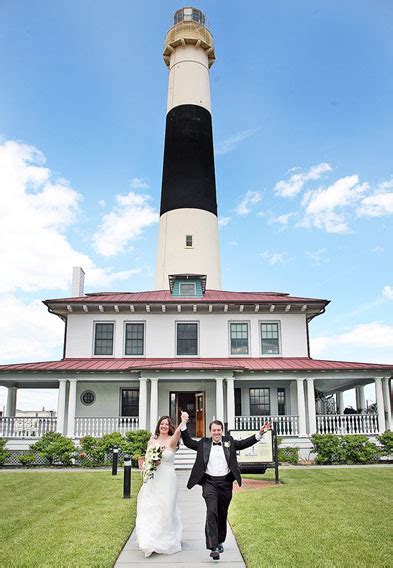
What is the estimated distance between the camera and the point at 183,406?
24.0m

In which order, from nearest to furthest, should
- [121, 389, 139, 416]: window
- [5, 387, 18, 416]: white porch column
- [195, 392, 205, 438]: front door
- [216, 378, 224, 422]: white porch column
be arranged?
[216, 378, 224, 422]: white porch column → [195, 392, 205, 438]: front door → [121, 389, 139, 416]: window → [5, 387, 18, 416]: white porch column

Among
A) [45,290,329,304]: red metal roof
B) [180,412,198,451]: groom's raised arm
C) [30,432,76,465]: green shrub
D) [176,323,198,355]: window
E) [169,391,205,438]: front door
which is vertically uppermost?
[45,290,329,304]: red metal roof

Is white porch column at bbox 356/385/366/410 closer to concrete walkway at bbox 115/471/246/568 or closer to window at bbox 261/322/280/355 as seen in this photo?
window at bbox 261/322/280/355

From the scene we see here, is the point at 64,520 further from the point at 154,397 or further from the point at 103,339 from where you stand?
the point at 103,339

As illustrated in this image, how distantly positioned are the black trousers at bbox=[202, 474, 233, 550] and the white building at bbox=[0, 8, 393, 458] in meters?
14.3

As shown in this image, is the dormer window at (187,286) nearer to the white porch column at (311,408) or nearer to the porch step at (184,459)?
the white porch column at (311,408)

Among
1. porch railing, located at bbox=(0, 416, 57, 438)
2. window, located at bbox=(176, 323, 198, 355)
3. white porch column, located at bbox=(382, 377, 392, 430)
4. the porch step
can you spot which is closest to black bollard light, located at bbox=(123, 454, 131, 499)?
the porch step

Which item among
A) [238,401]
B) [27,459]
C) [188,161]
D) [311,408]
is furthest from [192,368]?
[188,161]

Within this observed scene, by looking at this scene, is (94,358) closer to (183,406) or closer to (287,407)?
(183,406)

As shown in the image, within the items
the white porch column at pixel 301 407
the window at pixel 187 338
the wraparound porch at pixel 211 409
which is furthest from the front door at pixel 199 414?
the white porch column at pixel 301 407

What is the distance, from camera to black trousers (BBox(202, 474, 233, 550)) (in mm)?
7062

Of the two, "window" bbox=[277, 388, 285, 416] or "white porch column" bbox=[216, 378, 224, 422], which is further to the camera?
"window" bbox=[277, 388, 285, 416]

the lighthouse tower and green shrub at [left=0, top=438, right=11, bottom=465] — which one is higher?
the lighthouse tower

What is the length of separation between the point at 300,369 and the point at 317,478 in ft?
23.6
